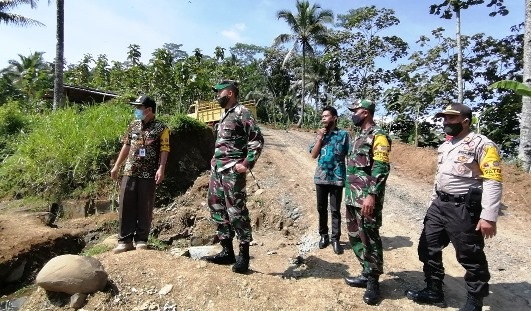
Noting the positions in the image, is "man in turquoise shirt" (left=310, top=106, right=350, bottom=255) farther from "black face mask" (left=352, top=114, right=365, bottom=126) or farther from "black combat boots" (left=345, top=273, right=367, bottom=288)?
"black face mask" (left=352, top=114, right=365, bottom=126)

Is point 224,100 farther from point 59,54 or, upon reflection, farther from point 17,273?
point 59,54

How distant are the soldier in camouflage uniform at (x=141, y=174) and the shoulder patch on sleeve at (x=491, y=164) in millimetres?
3038

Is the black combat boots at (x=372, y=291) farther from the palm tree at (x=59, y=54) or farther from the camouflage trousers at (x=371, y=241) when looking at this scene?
the palm tree at (x=59, y=54)

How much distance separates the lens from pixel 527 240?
20.3 feet

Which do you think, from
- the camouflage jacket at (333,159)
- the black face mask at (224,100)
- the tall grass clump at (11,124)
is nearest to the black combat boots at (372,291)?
the camouflage jacket at (333,159)

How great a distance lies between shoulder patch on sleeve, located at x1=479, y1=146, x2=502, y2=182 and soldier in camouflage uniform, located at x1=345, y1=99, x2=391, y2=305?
28.7 inches

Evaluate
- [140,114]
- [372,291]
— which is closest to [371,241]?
[372,291]

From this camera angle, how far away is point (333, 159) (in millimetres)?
4785

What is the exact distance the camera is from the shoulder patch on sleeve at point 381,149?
3.47 m

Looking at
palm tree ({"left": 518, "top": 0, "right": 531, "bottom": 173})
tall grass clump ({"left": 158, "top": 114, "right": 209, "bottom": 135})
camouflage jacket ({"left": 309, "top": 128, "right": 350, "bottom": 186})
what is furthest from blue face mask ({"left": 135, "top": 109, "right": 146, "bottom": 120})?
palm tree ({"left": 518, "top": 0, "right": 531, "bottom": 173})

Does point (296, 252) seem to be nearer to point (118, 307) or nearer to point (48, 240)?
point (118, 307)

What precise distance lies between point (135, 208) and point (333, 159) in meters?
2.30

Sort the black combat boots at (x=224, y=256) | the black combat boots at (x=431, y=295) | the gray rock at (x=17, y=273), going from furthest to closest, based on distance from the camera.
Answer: the gray rock at (x=17, y=273) < the black combat boots at (x=224, y=256) < the black combat boots at (x=431, y=295)

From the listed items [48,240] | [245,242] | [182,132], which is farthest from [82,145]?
[245,242]
